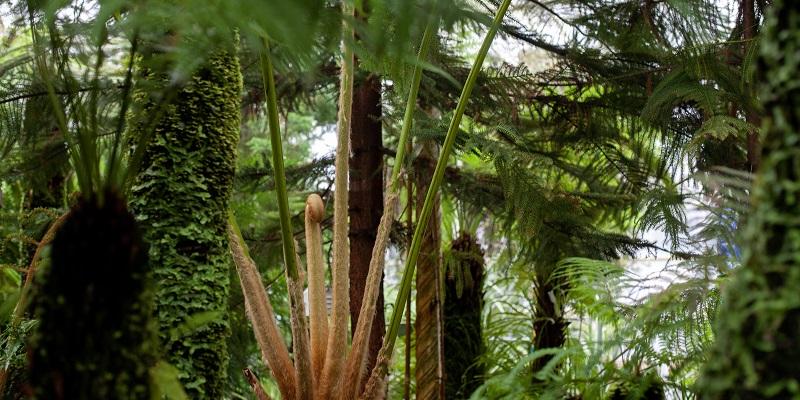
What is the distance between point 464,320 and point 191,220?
7.19 feet

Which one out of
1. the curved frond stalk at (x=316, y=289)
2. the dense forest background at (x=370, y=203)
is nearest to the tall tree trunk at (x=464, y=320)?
the dense forest background at (x=370, y=203)

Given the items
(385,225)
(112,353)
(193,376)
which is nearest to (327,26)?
(112,353)

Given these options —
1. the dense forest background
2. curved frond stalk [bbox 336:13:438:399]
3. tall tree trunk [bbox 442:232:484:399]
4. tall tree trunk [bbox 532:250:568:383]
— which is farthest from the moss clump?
tall tree trunk [bbox 442:232:484:399]

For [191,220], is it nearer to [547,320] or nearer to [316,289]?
[316,289]

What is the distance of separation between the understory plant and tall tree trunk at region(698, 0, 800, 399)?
3.11 ft

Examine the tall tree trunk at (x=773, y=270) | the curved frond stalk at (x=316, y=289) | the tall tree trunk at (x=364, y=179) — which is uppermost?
the tall tree trunk at (x=364, y=179)

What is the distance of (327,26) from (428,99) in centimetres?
205

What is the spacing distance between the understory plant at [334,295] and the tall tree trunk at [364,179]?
4.33 feet

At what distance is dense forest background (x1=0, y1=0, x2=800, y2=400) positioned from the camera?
74 cm

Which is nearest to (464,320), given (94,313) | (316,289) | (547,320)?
(547,320)

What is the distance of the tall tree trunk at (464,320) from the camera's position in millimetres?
3619

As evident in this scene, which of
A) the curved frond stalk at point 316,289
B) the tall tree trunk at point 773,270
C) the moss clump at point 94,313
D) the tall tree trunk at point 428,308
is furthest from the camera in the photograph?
the tall tree trunk at point 428,308

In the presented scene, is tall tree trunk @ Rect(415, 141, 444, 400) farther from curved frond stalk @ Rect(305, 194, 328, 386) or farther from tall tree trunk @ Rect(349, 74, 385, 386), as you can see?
curved frond stalk @ Rect(305, 194, 328, 386)

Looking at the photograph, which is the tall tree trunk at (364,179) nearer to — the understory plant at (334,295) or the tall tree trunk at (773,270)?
the understory plant at (334,295)
